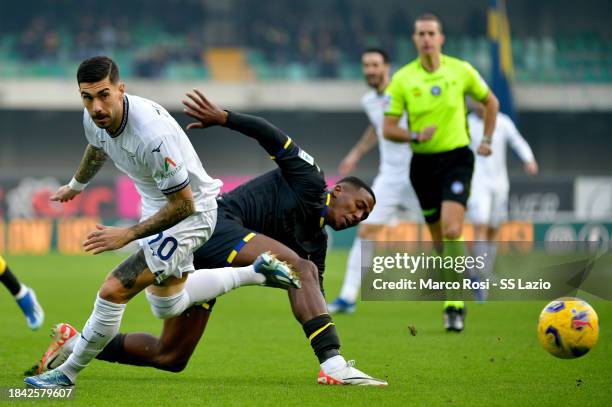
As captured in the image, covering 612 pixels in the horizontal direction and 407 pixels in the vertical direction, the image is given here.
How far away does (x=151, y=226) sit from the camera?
576cm

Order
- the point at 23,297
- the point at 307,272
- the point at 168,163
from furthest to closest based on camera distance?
1. the point at 23,297
2. the point at 307,272
3. the point at 168,163

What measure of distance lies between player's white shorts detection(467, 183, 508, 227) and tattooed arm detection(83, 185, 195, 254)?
933cm

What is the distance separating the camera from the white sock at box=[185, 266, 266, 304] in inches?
249

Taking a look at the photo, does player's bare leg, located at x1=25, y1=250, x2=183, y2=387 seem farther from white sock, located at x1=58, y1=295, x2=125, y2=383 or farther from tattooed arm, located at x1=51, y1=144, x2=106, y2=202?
tattooed arm, located at x1=51, y1=144, x2=106, y2=202

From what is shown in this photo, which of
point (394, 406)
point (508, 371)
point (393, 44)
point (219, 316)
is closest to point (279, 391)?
point (394, 406)

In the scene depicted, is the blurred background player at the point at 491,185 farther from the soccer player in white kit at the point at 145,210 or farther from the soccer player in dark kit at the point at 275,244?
the soccer player in white kit at the point at 145,210

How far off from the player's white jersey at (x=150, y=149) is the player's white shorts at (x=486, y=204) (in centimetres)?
908

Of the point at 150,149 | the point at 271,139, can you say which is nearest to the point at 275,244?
the point at 271,139

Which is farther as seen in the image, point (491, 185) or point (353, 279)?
point (491, 185)

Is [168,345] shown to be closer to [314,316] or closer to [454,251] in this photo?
[314,316]

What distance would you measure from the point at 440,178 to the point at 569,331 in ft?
11.6

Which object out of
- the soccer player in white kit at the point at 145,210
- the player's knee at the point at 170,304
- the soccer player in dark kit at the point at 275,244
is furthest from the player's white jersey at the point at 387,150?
the player's knee at the point at 170,304

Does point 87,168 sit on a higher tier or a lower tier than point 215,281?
higher

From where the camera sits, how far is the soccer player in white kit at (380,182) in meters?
11.5
